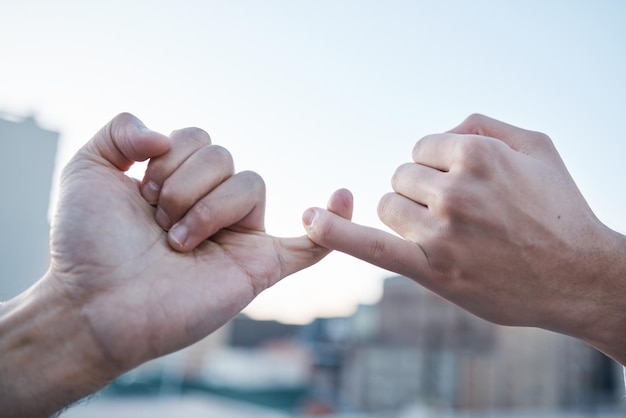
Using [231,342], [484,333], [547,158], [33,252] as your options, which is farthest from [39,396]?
[231,342]

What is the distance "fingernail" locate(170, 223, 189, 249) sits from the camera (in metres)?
1.59

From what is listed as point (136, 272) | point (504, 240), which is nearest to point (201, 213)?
point (136, 272)

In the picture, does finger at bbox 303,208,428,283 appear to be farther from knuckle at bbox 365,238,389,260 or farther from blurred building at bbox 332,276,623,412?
blurred building at bbox 332,276,623,412

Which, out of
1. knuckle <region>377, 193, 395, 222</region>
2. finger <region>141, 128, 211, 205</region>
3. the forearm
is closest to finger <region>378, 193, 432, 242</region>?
knuckle <region>377, 193, 395, 222</region>

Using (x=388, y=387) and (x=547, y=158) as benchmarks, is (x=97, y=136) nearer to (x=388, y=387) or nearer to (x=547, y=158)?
(x=547, y=158)

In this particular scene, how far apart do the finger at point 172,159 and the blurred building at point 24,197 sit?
10.5 ft

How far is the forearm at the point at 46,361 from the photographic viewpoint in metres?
1.41

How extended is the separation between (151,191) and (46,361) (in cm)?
56

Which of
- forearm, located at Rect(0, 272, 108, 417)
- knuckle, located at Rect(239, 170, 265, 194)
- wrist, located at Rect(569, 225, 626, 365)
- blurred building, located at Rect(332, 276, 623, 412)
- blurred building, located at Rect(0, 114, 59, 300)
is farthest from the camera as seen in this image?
blurred building, located at Rect(332, 276, 623, 412)

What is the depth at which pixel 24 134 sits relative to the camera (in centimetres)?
544

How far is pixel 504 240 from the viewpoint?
59.7 inches

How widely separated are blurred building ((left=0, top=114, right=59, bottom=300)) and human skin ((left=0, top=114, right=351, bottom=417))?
3.16 meters

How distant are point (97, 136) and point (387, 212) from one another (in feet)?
3.06

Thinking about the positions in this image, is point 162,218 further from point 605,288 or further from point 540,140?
point 605,288
